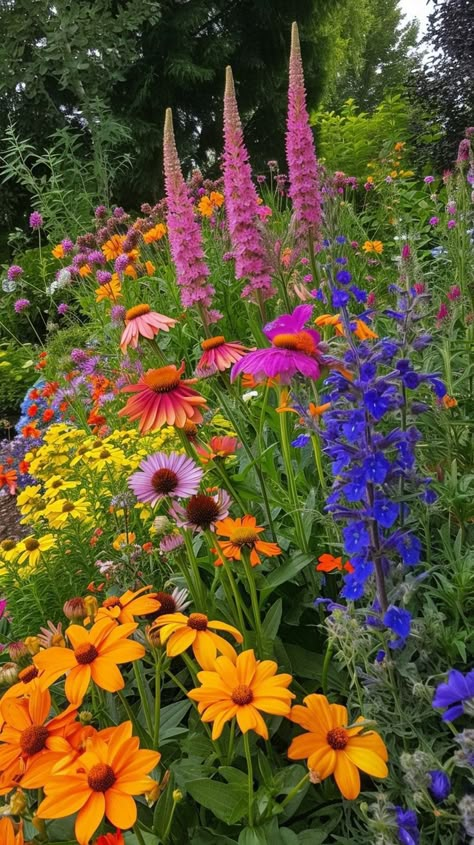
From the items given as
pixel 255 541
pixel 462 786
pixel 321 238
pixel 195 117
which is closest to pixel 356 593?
pixel 255 541

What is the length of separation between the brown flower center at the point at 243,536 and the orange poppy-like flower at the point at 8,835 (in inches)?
21.1

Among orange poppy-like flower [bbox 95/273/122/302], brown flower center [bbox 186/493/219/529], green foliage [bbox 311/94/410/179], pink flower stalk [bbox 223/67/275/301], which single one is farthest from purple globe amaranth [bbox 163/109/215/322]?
green foliage [bbox 311/94/410/179]

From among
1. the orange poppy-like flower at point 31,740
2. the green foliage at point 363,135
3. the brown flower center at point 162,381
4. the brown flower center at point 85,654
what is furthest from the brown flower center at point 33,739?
the green foliage at point 363,135

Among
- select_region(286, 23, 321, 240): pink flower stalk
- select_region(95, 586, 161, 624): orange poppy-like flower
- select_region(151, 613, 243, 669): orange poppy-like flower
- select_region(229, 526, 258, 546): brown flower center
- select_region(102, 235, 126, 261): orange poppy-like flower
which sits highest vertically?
select_region(286, 23, 321, 240): pink flower stalk

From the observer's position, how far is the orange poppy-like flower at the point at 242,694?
2.71 ft

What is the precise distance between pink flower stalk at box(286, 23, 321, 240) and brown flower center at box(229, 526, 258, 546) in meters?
1.62

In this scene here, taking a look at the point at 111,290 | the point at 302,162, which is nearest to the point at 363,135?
the point at 111,290

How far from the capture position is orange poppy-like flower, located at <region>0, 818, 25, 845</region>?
79cm

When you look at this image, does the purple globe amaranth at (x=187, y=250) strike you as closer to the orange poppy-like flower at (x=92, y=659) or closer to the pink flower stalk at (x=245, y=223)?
the pink flower stalk at (x=245, y=223)

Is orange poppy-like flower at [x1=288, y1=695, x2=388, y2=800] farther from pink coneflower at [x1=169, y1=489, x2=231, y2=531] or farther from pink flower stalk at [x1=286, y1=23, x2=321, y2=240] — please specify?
pink flower stalk at [x1=286, y1=23, x2=321, y2=240]

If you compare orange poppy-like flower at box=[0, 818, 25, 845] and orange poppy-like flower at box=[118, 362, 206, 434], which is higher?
orange poppy-like flower at box=[118, 362, 206, 434]

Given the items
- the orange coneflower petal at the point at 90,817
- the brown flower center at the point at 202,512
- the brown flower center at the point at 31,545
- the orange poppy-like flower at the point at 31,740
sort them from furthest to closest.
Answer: the brown flower center at the point at 31,545
the brown flower center at the point at 202,512
the orange poppy-like flower at the point at 31,740
the orange coneflower petal at the point at 90,817

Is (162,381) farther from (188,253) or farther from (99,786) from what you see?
(188,253)

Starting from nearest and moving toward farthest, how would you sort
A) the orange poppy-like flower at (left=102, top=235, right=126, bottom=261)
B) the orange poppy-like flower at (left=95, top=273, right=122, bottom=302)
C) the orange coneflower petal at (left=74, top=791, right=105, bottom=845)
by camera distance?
the orange coneflower petal at (left=74, top=791, right=105, bottom=845) → the orange poppy-like flower at (left=95, top=273, right=122, bottom=302) → the orange poppy-like flower at (left=102, top=235, right=126, bottom=261)
